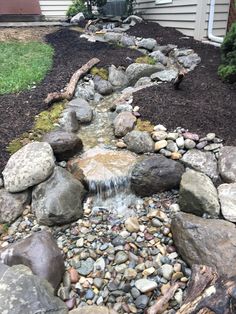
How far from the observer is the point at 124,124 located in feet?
13.6

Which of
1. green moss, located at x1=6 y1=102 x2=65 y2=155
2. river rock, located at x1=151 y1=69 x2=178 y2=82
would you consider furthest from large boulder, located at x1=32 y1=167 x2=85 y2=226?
river rock, located at x1=151 y1=69 x2=178 y2=82

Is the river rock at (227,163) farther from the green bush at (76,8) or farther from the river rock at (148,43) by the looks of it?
the green bush at (76,8)

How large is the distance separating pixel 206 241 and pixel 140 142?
155 cm

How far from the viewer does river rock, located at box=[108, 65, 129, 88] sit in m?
5.63

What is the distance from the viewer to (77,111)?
461cm

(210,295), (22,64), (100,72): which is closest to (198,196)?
(210,295)

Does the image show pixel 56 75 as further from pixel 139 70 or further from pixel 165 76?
pixel 165 76

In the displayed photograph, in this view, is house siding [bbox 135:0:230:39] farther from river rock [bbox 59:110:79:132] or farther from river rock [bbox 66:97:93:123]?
river rock [bbox 59:110:79:132]

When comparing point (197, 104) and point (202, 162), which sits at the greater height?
point (197, 104)

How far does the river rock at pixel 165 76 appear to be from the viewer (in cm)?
524

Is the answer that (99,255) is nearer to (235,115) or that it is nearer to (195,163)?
(195,163)

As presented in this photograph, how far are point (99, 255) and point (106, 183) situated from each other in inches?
33.8

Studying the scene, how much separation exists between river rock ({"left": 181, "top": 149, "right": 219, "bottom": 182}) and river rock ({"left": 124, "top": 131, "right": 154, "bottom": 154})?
456 millimetres

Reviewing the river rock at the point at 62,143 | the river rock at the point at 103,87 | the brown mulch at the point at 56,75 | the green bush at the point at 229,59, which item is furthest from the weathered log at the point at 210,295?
the river rock at the point at 103,87
